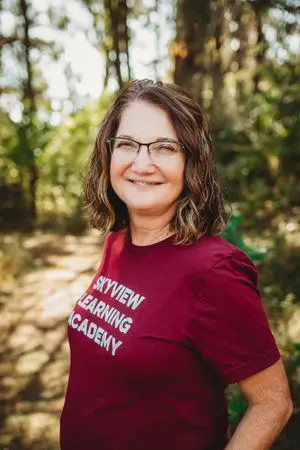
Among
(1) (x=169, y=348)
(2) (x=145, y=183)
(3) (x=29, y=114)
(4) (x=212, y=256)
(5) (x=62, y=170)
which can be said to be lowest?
(5) (x=62, y=170)

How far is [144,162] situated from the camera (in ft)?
4.88

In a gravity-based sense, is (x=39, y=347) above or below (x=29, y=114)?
below

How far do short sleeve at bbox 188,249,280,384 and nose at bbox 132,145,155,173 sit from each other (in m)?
0.39

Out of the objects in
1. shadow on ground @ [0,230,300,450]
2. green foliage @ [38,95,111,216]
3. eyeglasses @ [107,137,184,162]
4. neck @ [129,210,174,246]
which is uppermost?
eyeglasses @ [107,137,184,162]

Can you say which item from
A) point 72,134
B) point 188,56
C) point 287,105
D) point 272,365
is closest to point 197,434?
point 272,365

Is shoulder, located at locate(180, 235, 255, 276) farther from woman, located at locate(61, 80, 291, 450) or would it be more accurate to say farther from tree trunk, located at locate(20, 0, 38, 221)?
tree trunk, located at locate(20, 0, 38, 221)

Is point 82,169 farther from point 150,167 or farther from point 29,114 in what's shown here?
point 29,114

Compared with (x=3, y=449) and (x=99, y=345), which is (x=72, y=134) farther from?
(x=99, y=345)

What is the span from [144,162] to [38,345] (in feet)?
12.1

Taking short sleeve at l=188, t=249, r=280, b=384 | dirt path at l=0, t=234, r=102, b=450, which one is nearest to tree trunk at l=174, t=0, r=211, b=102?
dirt path at l=0, t=234, r=102, b=450

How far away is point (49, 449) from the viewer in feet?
10.5

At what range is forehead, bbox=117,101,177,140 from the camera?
4.83ft

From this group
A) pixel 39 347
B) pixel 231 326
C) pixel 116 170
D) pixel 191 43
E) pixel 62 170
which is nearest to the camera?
pixel 231 326

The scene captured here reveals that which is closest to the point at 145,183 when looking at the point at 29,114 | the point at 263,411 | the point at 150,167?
the point at 150,167
